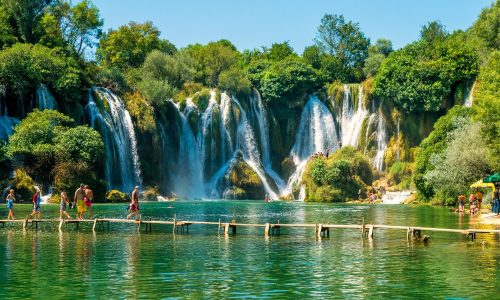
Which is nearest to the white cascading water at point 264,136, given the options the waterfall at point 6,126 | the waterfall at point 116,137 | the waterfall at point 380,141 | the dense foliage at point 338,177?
the dense foliage at point 338,177

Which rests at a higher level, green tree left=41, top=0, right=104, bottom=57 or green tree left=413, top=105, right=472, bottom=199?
green tree left=41, top=0, right=104, bottom=57

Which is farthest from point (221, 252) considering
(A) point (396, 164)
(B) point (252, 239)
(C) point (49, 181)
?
(A) point (396, 164)

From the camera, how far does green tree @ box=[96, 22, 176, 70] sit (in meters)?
114

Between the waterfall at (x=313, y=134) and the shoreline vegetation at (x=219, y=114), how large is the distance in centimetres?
27

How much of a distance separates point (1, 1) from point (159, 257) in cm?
7141

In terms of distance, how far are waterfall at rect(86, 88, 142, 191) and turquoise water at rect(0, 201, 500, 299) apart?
41.8 m

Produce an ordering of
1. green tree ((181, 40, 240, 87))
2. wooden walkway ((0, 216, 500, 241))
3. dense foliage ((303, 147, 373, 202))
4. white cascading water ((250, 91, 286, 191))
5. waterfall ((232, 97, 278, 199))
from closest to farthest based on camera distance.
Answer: wooden walkway ((0, 216, 500, 241)), dense foliage ((303, 147, 373, 202)), waterfall ((232, 97, 278, 199)), white cascading water ((250, 91, 286, 191)), green tree ((181, 40, 240, 87))

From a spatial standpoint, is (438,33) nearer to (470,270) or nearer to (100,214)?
(100,214)

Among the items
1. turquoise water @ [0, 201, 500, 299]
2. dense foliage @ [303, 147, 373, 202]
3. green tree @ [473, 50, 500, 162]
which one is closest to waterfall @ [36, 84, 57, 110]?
dense foliage @ [303, 147, 373, 202]

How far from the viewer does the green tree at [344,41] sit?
127006 mm

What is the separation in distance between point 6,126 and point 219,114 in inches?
1202

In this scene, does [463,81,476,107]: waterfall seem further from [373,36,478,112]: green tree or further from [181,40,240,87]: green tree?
[181,40,240,87]: green tree

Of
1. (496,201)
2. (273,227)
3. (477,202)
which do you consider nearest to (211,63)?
(477,202)

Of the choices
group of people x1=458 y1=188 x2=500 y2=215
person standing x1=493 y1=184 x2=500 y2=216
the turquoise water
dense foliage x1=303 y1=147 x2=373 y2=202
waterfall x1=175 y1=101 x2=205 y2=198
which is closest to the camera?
the turquoise water
